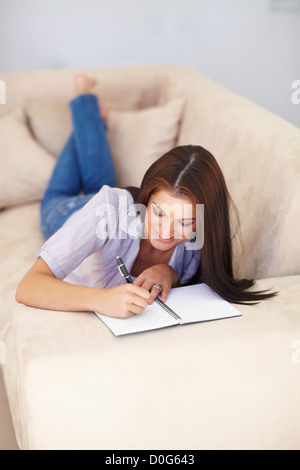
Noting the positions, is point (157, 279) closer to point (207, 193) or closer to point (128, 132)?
point (207, 193)

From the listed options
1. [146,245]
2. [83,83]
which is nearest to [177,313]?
[146,245]

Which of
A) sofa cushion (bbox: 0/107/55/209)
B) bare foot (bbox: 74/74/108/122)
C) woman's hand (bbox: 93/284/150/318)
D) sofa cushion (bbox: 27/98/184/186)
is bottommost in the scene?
sofa cushion (bbox: 0/107/55/209)

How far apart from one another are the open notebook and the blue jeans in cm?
93

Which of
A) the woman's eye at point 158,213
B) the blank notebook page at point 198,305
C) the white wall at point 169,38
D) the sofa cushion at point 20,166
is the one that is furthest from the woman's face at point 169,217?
the white wall at point 169,38

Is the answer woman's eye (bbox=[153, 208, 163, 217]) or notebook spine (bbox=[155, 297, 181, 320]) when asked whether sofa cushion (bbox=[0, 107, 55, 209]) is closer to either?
woman's eye (bbox=[153, 208, 163, 217])

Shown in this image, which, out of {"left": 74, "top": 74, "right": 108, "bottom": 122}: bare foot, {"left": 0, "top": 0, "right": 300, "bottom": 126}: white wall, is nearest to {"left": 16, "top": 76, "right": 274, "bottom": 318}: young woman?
{"left": 74, "top": 74, "right": 108, "bottom": 122}: bare foot

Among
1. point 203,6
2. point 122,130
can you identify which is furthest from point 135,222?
point 203,6

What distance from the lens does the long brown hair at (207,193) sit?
1.26 meters

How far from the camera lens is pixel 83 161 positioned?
2.08 meters

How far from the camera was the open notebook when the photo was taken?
107 centimetres

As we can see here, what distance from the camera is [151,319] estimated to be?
1.10 metres

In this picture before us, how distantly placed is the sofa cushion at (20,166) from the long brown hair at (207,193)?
3.32 ft

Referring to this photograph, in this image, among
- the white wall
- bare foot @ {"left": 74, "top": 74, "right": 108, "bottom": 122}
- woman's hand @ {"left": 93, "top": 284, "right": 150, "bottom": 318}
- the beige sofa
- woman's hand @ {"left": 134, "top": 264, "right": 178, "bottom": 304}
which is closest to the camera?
the beige sofa

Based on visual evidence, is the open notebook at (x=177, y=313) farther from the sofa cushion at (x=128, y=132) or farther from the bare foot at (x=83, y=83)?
the bare foot at (x=83, y=83)
